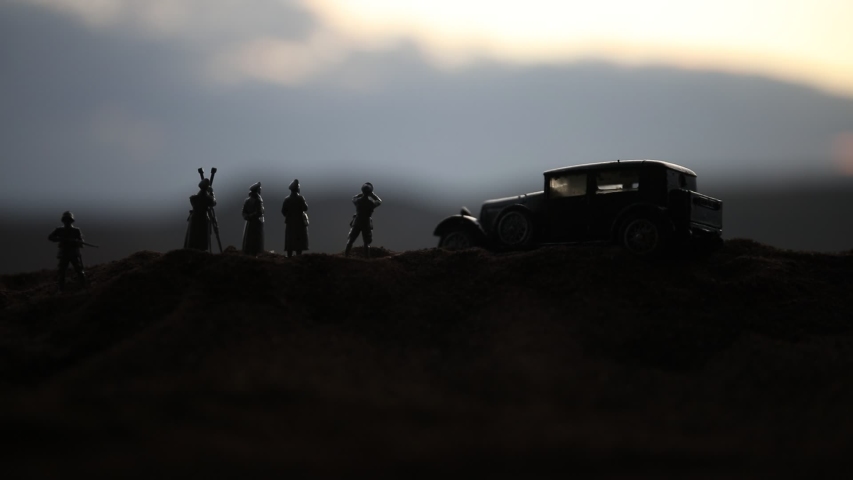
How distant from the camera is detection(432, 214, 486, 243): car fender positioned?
16.2 m

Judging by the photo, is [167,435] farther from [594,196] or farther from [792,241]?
[792,241]

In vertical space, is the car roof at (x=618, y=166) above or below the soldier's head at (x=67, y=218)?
above

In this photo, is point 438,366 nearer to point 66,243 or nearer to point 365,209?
point 365,209

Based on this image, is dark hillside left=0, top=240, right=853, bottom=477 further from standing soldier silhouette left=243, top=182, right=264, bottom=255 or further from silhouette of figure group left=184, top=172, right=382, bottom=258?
standing soldier silhouette left=243, top=182, right=264, bottom=255

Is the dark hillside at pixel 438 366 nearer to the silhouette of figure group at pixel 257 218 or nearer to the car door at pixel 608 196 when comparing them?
the car door at pixel 608 196

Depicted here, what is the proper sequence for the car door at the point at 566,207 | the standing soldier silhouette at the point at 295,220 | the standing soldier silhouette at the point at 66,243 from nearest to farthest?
the standing soldier silhouette at the point at 66,243, the car door at the point at 566,207, the standing soldier silhouette at the point at 295,220

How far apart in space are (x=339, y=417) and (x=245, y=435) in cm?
111

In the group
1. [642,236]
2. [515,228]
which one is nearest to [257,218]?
[515,228]

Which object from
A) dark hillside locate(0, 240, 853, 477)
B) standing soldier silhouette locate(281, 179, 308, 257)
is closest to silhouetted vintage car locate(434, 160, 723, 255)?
→ dark hillside locate(0, 240, 853, 477)

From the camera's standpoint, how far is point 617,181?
14523 mm

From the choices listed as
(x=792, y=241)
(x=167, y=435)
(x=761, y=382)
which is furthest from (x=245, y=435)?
(x=792, y=241)

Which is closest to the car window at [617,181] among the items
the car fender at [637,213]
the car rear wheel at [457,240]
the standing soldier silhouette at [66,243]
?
the car fender at [637,213]

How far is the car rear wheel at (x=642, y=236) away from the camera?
1347cm

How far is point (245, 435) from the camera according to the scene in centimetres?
771
